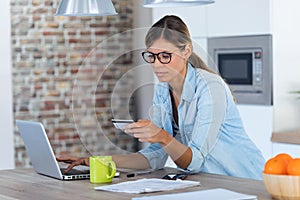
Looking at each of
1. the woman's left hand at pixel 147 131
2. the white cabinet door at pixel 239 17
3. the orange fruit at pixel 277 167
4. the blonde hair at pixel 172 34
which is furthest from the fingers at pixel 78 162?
the white cabinet door at pixel 239 17

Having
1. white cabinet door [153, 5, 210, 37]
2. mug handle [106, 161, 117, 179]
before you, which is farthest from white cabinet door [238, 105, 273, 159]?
mug handle [106, 161, 117, 179]

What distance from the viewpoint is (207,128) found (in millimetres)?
3119

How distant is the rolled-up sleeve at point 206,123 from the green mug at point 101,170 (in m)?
0.36

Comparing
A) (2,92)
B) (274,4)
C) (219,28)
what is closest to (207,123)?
(274,4)

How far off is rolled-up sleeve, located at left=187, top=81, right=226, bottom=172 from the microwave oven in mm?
1678

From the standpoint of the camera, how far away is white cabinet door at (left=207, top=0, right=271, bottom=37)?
475 centimetres

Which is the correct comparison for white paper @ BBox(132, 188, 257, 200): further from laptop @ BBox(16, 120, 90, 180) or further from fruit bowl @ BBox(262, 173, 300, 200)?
laptop @ BBox(16, 120, 90, 180)

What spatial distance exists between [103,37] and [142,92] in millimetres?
3578

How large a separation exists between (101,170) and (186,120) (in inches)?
18.2

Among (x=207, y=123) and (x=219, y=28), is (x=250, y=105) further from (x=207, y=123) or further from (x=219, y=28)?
(x=207, y=123)

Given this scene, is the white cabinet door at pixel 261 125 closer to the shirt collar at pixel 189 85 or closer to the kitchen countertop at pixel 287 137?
the kitchen countertop at pixel 287 137

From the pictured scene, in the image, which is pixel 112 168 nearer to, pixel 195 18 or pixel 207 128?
pixel 207 128

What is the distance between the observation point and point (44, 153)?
10.3 ft

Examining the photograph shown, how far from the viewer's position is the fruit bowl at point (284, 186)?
7.78 feet
